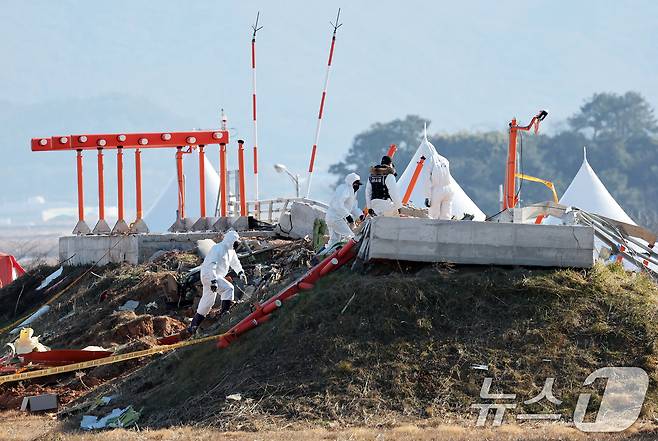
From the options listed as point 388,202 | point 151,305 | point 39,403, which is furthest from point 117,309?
point 388,202

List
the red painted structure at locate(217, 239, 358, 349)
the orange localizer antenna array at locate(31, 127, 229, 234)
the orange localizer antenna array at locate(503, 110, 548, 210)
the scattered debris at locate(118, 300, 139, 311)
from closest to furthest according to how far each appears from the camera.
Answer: the red painted structure at locate(217, 239, 358, 349) < the scattered debris at locate(118, 300, 139, 311) < the orange localizer antenna array at locate(503, 110, 548, 210) < the orange localizer antenna array at locate(31, 127, 229, 234)

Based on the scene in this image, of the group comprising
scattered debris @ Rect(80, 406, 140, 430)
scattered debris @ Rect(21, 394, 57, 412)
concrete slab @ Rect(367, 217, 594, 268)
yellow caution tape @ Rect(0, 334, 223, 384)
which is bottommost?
scattered debris @ Rect(21, 394, 57, 412)

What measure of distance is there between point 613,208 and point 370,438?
2409cm

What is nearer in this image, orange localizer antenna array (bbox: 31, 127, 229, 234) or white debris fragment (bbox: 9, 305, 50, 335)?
white debris fragment (bbox: 9, 305, 50, 335)

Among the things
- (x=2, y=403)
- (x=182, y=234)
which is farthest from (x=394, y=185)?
(x=182, y=234)

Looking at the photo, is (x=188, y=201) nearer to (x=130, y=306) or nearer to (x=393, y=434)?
(x=130, y=306)

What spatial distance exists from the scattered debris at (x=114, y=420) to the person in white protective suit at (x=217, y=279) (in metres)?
3.52

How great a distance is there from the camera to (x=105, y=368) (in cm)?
2109

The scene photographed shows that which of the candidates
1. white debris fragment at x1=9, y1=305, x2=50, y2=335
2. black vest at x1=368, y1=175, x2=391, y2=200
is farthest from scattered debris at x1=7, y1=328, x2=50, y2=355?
white debris fragment at x1=9, y1=305, x2=50, y2=335

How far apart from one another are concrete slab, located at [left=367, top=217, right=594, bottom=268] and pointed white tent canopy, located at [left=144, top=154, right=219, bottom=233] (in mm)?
27565

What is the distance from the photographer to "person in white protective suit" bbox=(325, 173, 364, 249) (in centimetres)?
2211

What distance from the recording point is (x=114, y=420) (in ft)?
58.6

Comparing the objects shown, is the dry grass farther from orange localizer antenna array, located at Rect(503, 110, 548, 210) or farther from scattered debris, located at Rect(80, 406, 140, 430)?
orange localizer antenna array, located at Rect(503, 110, 548, 210)

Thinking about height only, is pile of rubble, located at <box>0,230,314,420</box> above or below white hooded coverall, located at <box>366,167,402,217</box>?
below
